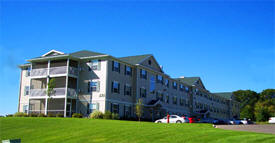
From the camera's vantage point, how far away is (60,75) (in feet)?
124

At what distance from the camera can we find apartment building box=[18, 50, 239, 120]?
124ft

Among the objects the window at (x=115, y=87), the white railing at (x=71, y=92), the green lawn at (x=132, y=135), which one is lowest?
the green lawn at (x=132, y=135)

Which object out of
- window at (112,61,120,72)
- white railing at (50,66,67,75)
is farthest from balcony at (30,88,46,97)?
window at (112,61,120,72)

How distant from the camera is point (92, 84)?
38.4 meters

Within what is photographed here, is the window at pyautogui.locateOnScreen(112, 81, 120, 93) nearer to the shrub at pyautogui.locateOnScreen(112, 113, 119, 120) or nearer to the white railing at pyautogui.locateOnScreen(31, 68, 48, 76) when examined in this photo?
the shrub at pyautogui.locateOnScreen(112, 113, 119, 120)

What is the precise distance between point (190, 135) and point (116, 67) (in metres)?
25.0

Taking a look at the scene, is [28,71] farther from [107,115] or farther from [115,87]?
[107,115]

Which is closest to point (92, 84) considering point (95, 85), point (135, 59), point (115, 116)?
point (95, 85)

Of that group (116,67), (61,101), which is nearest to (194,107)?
(116,67)

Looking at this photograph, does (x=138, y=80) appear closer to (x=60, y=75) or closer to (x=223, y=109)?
(x=60, y=75)

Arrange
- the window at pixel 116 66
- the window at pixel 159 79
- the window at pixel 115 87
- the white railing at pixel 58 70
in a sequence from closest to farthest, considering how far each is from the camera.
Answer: the white railing at pixel 58 70
the window at pixel 115 87
the window at pixel 116 66
the window at pixel 159 79

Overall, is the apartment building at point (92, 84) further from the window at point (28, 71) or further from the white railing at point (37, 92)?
the window at point (28, 71)

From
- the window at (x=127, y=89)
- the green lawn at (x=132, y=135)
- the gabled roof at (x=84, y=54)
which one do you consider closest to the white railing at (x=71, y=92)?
the gabled roof at (x=84, y=54)

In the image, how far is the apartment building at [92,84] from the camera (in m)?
37.7
